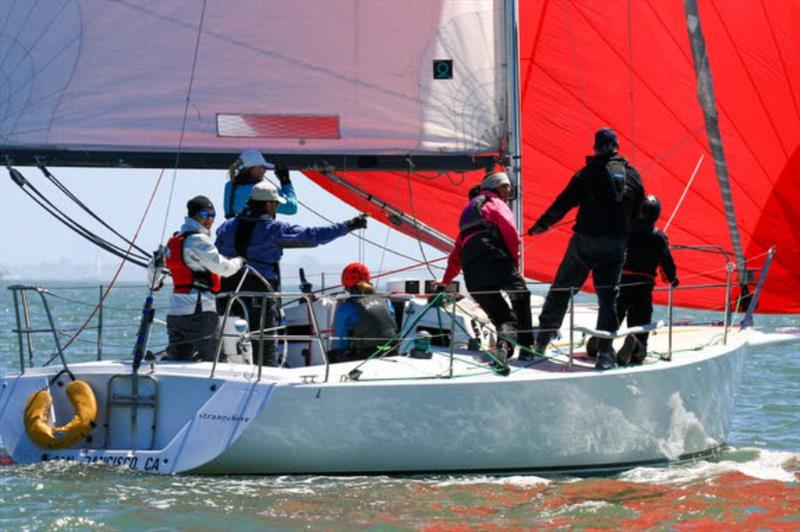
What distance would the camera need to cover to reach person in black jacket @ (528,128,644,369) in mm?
8578

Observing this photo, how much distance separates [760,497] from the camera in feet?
27.7

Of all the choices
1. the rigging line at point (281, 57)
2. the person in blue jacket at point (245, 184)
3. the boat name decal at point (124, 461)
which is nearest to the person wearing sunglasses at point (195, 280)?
the boat name decal at point (124, 461)

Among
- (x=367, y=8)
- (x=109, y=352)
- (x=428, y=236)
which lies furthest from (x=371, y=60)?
(x=109, y=352)

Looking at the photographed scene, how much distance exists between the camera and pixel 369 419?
7.92 m

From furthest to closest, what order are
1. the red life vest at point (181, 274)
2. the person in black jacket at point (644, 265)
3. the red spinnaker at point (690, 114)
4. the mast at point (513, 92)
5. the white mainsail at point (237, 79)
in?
1. the red spinnaker at point (690, 114)
2. the mast at point (513, 92)
3. the white mainsail at point (237, 79)
4. the person in black jacket at point (644, 265)
5. the red life vest at point (181, 274)

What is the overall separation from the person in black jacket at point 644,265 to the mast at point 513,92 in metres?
1.03

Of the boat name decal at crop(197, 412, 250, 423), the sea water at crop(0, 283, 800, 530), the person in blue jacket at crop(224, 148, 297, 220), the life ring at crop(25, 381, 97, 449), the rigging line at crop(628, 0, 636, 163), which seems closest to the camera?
the sea water at crop(0, 283, 800, 530)

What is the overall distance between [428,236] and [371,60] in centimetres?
148

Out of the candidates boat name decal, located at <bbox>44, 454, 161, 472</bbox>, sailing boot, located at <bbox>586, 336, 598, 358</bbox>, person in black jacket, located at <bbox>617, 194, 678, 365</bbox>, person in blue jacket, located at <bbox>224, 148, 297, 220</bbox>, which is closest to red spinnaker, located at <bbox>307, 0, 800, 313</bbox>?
person in blue jacket, located at <bbox>224, 148, 297, 220</bbox>

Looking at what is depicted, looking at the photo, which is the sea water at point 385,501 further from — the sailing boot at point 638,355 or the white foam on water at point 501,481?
the sailing boot at point 638,355

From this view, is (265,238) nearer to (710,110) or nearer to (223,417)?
(223,417)

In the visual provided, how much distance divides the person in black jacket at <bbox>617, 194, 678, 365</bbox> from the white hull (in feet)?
2.09

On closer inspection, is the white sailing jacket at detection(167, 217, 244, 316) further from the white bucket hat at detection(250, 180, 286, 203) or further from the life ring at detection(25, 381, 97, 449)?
the life ring at detection(25, 381, 97, 449)

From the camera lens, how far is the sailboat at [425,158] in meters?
7.99
